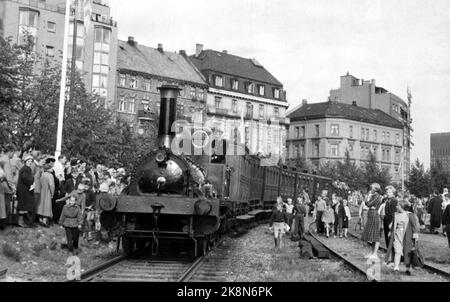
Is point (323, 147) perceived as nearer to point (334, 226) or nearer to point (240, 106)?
point (240, 106)

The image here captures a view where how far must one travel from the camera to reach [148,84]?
198 ft

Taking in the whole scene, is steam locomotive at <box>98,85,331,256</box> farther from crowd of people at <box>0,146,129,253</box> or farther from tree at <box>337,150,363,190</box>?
tree at <box>337,150,363,190</box>

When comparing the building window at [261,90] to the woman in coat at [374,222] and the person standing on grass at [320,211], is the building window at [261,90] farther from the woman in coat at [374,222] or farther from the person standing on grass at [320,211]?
the woman in coat at [374,222]

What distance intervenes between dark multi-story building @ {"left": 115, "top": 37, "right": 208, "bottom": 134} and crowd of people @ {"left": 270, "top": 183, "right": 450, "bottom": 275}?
99.8ft

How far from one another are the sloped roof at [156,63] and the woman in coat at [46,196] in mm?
43178

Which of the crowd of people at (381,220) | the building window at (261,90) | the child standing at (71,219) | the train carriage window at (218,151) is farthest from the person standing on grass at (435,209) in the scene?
the building window at (261,90)

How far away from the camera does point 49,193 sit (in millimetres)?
15125

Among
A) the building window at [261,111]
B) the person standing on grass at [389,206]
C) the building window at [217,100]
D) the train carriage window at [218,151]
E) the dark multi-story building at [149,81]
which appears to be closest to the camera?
the person standing on grass at [389,206]

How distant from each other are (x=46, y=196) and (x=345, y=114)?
66.9 metres

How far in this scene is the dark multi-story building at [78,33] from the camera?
160ft

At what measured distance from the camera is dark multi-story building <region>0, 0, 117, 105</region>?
1924 inches

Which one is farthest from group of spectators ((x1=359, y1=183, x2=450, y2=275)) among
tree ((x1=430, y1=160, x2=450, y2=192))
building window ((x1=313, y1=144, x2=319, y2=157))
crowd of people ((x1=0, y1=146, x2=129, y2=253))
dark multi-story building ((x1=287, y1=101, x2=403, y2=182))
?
building window ((x1=313, y1=144, x2=319, y2=157))

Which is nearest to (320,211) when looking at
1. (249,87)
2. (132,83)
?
(132,83)
